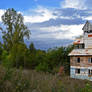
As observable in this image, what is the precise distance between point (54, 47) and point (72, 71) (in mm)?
7020

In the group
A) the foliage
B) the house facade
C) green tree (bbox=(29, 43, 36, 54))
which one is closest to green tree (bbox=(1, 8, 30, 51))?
green tree (bbox=(29, 43, 36, 54))

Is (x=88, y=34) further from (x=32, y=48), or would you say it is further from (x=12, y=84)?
(x=12, y=84)

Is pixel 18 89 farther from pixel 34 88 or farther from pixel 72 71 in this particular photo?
pixel 72 71

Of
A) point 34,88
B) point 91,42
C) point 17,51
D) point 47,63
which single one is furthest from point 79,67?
point 34,88

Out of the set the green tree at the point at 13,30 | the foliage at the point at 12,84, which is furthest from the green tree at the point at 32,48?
the foliage at the point at 12,84

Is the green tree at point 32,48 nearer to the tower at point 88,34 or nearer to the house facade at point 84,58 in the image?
the house facade at point 84,58

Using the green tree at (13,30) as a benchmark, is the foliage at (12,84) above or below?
below

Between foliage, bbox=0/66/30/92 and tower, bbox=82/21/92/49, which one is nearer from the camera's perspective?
foliage, bbox=0/66/30/92

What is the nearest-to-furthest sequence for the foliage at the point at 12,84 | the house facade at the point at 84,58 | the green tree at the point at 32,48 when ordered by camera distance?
the foliage at the point at 12,84 → the house facade at the point at 84,58 → the green tree at the point at 32,48

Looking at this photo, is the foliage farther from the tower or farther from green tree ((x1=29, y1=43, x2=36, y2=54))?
green tree ((x1=29, y1=43, x2=36, y2=54))

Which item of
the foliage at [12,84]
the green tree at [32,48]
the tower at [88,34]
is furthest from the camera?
the green tree at [32,48]

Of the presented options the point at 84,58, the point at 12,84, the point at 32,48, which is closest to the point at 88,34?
the point at 84,58

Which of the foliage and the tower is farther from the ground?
the tower

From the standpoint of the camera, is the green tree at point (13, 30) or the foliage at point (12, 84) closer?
the foliage at point (12, 84)
